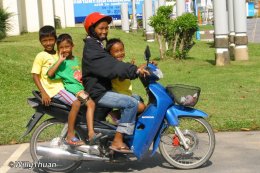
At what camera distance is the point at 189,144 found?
615 cm

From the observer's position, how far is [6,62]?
1520cm

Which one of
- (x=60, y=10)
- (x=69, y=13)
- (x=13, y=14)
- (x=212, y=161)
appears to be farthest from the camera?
(x=69, y=13)

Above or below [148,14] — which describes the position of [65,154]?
below

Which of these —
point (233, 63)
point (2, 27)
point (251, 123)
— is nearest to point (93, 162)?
point (251, 123)

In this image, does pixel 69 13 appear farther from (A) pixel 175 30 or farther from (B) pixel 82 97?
(B) pixel 82 97

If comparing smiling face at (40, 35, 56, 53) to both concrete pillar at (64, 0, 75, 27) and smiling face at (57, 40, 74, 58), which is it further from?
concrete pillar at (64, 0, 75, 27)

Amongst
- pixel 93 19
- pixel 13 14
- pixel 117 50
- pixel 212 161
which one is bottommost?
pixel 212 161

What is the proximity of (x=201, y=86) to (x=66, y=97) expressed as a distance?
6730mm

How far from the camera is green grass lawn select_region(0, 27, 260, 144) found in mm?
8453

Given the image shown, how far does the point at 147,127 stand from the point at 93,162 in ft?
3.34

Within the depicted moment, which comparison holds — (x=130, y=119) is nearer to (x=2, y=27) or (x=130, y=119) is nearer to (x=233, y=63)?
(x=233, y=63)

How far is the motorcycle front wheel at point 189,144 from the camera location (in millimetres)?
6125

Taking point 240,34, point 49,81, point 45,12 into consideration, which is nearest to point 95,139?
point 49,81

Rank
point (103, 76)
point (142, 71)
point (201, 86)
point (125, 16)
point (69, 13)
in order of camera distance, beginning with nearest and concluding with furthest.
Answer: point (142, 71), point (103, 76), point (201, 86), point (125, 16), point (69, 13)
